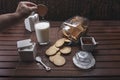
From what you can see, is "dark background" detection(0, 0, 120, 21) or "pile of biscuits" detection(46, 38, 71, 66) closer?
"pile of biscuits" detection(46, 38, 71, 66)

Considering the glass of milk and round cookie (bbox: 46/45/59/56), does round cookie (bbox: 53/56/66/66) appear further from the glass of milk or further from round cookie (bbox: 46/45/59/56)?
the glass of milk

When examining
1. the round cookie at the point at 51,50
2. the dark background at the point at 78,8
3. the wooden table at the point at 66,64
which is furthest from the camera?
the dark background at the point at 78,8

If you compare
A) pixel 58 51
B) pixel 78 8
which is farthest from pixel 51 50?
pixel 78 8

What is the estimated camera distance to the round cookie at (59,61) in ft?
3.03

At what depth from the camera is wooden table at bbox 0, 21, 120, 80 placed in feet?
2.87

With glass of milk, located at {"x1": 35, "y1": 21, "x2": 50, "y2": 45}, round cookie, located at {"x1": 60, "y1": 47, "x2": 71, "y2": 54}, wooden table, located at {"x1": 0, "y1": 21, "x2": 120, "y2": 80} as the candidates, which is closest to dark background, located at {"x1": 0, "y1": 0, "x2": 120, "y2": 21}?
wooden table, located at {"x1": 0, "y1": 21, "x2": 120, "y2": 80}

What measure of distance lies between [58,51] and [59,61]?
0.27 feet

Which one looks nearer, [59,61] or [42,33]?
[59,61]

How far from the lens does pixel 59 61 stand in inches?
36.9

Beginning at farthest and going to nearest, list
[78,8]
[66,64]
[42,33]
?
[78,8] → [42,33] → [66,64]

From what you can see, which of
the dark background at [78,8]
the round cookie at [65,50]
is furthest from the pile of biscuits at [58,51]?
the dark background at [78,8]

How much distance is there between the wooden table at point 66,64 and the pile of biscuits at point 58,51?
0.07 feet

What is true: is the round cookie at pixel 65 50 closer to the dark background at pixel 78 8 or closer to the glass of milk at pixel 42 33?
the glass of milk at pixel 42 33

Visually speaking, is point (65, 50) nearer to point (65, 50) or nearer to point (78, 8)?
point (65, 50)
